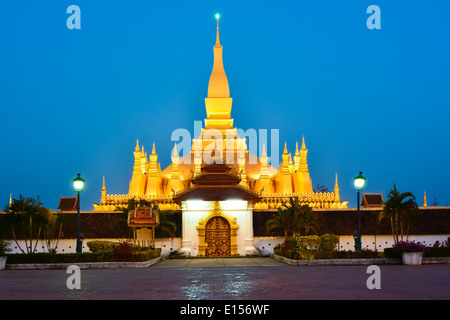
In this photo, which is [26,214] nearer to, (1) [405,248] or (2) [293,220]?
(2) [293,220]

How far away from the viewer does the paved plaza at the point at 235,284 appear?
1595 centimetres

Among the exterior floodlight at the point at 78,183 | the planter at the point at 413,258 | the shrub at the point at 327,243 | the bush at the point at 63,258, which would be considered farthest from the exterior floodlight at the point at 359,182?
the exterior floodlight at the point at 78,183

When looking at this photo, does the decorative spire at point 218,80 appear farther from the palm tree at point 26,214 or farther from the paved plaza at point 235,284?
the paved plaza at point 235,284

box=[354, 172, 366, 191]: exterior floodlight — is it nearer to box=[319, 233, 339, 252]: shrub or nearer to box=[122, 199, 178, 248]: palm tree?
box=[319, 233, 339, 252]: shrub

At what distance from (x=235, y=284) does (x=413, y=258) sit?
418 inches

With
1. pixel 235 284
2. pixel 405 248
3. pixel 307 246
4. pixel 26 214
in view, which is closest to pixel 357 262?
pixel 405 248

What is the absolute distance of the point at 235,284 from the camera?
1883 centimetres

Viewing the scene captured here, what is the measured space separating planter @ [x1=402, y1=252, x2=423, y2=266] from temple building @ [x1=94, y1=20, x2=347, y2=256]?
11274 mm

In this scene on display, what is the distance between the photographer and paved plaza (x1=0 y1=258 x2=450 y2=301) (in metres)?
16.0

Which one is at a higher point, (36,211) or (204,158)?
(204,158)

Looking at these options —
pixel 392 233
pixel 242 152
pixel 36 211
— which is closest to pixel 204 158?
pixel 242 152

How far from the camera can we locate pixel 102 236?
130 feet
